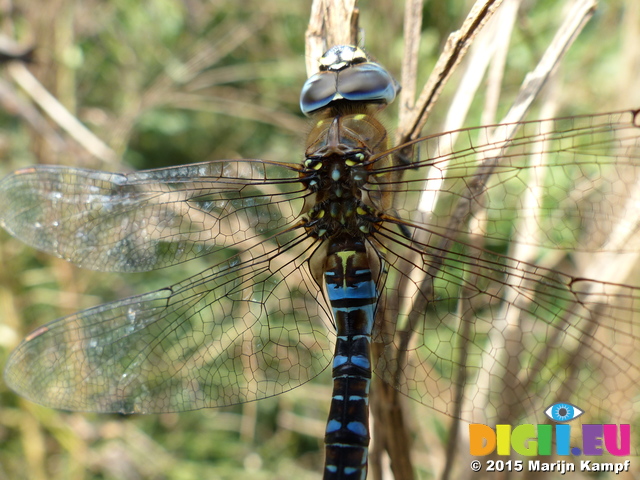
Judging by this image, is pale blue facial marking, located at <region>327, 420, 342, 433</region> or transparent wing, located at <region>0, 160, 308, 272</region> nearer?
pale blue facial marking, located at <region>327, 420, 342, 433</region>

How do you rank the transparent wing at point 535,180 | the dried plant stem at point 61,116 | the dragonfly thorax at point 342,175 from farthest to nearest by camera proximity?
the dried plant stem at point 61,116
the dragonfly thorax at point 342,175
the transparent wing at point 535,180

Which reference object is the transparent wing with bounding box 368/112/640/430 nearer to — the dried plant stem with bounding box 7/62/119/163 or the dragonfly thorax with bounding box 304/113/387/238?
the dragonfly thorax with bounding box 304/113/387/238

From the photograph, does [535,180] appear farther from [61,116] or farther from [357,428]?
[61,116]

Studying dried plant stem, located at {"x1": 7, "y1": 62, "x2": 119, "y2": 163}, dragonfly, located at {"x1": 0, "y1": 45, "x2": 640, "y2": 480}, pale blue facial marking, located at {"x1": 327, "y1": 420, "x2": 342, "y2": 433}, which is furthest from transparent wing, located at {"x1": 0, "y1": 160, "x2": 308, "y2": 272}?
dried plant stem, located at {"x1": 7, "y1": 62, "x2": 119, "y2": 163}

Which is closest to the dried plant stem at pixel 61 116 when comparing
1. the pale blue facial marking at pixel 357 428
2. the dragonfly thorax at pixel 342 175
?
the dragonfly thorax at pixel 342 175

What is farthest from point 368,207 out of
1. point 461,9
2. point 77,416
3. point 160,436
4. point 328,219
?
point 160,436

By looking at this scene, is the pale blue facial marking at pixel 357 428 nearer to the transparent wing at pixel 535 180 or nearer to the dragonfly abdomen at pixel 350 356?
the dragonfly abdomen at pixel 350 356

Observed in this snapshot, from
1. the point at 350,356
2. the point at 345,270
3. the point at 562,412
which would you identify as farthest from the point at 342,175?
the point at 562,412
